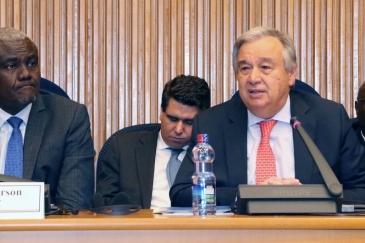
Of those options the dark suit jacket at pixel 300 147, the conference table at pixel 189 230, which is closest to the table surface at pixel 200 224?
the conference table at pixel 189 230

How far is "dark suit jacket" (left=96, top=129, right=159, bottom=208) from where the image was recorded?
10.6 ft

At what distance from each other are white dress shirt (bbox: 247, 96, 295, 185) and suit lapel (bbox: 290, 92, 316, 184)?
0.03m

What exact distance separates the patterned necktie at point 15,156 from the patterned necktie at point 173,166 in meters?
0.77

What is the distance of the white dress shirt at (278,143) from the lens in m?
2.73

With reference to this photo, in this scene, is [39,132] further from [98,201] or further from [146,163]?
[98,201]

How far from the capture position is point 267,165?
106 inches

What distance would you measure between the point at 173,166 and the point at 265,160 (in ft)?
2.46

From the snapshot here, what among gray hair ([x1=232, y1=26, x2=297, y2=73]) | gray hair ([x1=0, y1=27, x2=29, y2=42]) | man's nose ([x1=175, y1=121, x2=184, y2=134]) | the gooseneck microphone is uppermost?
gray hair ([x1=0, y1=27, x2=29, y2=42])

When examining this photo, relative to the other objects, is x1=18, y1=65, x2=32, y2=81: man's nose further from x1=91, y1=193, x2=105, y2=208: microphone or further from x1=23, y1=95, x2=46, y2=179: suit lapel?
x1=91, y1=193, x2=105, y2=208: microphone

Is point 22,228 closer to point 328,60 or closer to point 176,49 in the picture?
point 176,49

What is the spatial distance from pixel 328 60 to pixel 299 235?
251 cm

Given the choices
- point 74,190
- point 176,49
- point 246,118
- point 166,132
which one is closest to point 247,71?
point 246,118

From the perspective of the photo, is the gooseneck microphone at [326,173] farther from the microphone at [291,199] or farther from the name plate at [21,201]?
the name plate at [21,201]

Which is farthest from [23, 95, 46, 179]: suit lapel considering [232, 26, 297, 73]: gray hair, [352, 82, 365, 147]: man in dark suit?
[352, 82, 365, 147]: man in dark suit
